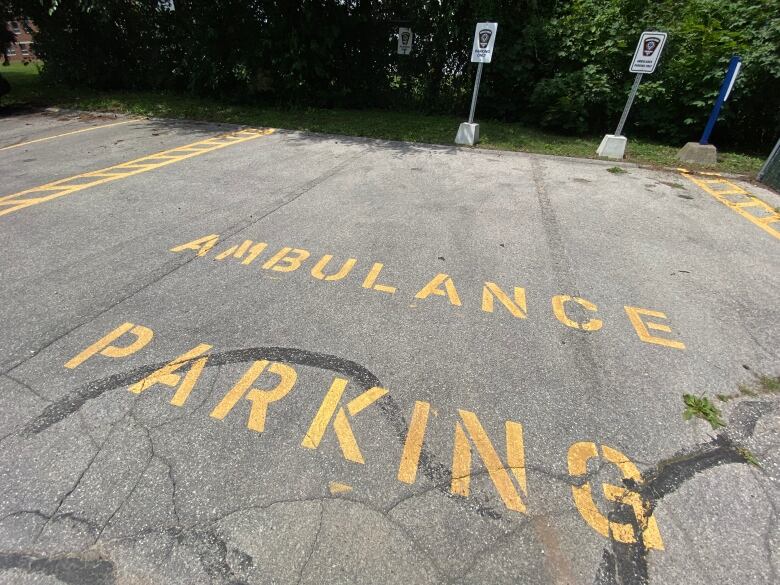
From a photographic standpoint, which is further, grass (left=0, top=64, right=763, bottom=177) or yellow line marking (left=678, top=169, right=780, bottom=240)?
grass (left=0, top=64, right=763, bottom=177)

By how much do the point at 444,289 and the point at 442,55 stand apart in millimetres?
11523

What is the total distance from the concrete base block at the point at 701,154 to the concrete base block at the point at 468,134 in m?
4.60

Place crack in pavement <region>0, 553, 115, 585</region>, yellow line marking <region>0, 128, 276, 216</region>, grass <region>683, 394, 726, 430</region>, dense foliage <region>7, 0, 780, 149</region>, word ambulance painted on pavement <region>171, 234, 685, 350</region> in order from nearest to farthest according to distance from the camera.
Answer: crack in pavement <region>0, 553, 115, 585</region> → grass <region>683, 394, 726, 430</region> → word ambulance painted on pavement <region>171, 234, 685, 350</region> → yellow line marking <region>0, 128, 276, 216</region> → dense foliage <region>7, 0, 780, 149</region>

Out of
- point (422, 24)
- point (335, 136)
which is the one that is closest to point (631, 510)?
point (335, 136)

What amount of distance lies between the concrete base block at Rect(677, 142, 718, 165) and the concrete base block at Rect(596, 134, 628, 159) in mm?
1291

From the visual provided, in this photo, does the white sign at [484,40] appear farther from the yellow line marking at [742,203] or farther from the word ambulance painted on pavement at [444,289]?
the word ambulance painted on pavement at [444,289]

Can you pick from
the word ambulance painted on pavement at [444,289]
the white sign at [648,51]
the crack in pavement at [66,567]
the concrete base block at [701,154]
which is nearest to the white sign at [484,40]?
the white sign at [648,51]

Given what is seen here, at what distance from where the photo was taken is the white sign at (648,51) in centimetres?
748

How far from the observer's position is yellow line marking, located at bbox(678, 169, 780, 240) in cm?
569

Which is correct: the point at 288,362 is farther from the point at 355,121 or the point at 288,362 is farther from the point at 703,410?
the point at 355,121

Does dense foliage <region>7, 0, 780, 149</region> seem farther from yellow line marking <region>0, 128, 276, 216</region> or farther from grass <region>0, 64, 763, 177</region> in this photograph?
yellow line marking <region>0, 128, 276, 216</region>

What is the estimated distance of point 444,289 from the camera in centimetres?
383

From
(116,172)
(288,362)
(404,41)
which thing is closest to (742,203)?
(288,362)

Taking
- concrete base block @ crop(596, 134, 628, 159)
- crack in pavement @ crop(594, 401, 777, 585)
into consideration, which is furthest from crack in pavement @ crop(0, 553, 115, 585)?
concrete base block @ crop(596, 134, 628, 159)
